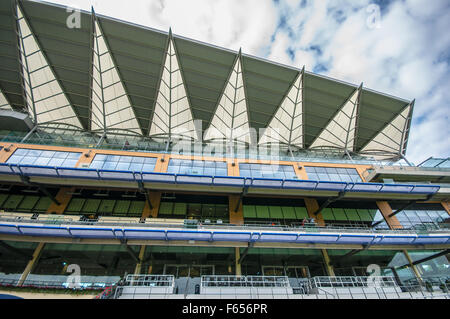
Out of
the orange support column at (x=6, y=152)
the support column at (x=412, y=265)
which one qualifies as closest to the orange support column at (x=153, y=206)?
the orange support column at (x=6, y=152)

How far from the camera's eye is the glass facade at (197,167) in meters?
26.5

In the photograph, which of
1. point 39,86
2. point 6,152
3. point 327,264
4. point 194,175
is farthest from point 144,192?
point 39,86

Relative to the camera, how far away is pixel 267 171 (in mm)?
27875

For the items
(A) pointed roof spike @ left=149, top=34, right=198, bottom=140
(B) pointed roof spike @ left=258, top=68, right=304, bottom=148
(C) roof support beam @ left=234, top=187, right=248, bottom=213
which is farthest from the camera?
(B) pointed roof spike @ left=258, top=68, right=304, bottom=148

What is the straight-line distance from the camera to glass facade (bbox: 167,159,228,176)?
26.5 metres

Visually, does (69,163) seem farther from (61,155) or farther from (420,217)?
(420,217)

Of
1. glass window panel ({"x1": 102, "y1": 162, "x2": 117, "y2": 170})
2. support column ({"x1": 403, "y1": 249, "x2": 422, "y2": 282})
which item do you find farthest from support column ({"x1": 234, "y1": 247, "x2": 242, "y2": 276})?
support column ({"x1": 403, "y1": 249, "x2": 422, "y2": 282})

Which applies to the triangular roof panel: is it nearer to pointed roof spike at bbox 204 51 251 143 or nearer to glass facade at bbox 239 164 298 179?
glass facade at bbox 239 164 298 179

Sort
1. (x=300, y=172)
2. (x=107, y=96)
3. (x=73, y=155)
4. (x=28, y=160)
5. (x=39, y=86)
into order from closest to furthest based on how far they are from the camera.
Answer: (x=28, y=160), (x=73, y=155), (x=39, y=86), (x=300, y=172), (x=107, y=96)

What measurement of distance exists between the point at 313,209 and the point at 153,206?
748 inches

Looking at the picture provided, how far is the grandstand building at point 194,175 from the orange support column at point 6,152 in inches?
5.4

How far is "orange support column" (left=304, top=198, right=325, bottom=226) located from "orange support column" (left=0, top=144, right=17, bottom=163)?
117 ft
